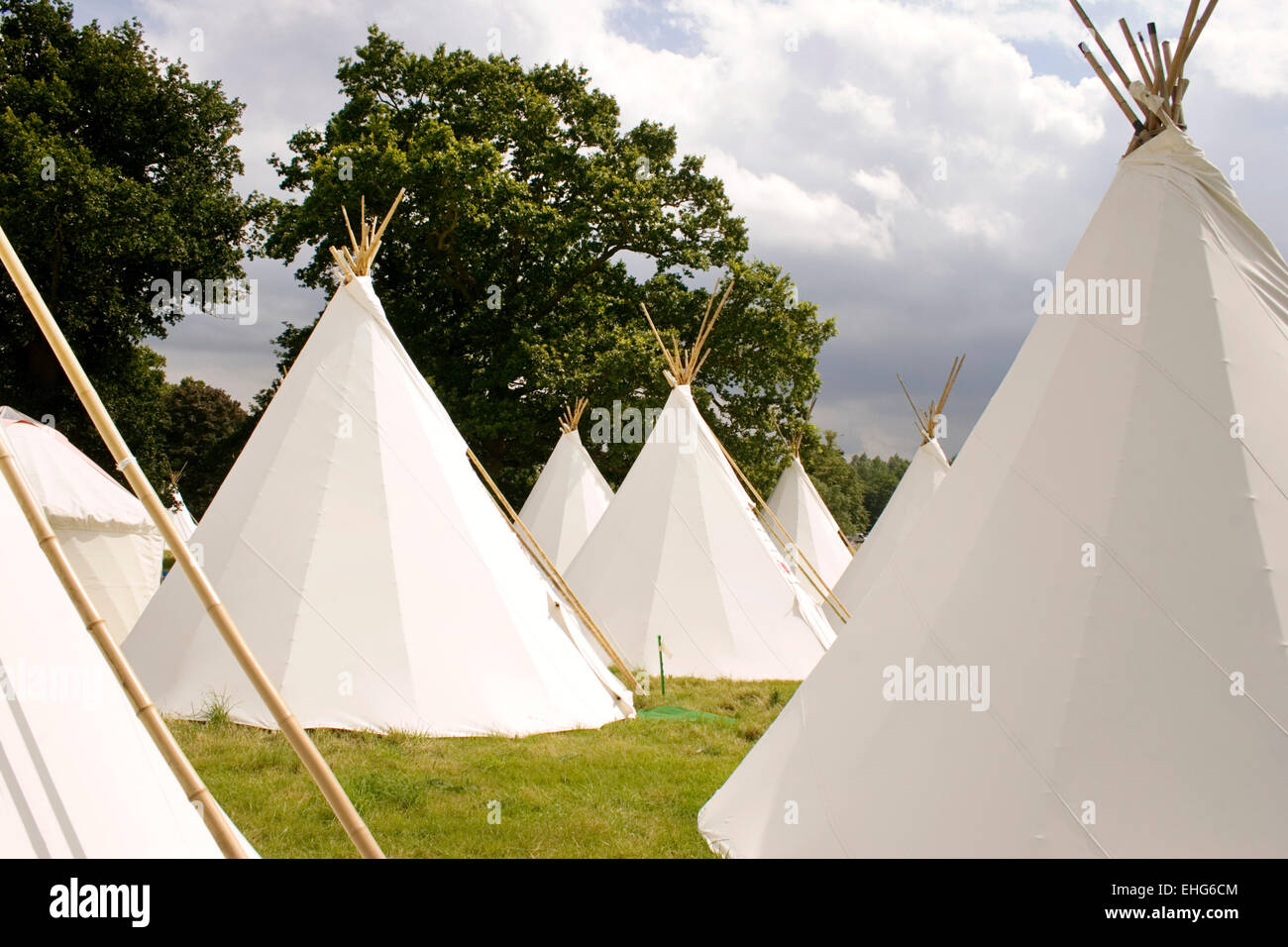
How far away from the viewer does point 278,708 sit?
2.57m

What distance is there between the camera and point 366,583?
630cm

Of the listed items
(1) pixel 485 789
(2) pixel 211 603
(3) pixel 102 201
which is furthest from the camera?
(3) pixel 102 201

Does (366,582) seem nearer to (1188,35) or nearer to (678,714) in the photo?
(678,714)

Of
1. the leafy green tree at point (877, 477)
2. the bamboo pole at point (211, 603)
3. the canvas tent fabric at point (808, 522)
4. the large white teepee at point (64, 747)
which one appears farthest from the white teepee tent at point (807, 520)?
the leafy green tree at point (877, 477)

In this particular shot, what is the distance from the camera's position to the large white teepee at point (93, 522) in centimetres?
913

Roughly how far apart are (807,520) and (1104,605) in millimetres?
14887

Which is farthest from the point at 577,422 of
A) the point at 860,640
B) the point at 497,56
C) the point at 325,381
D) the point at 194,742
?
the point at 860,640

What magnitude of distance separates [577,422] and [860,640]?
12359 mm

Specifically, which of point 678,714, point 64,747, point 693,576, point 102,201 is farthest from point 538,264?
point 64,747

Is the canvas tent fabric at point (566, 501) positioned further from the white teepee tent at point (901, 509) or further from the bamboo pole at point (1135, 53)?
the bamboo pole at point (1135, 53)

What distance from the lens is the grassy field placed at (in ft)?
13.3

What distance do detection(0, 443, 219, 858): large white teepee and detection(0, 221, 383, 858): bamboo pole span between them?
318 mm
